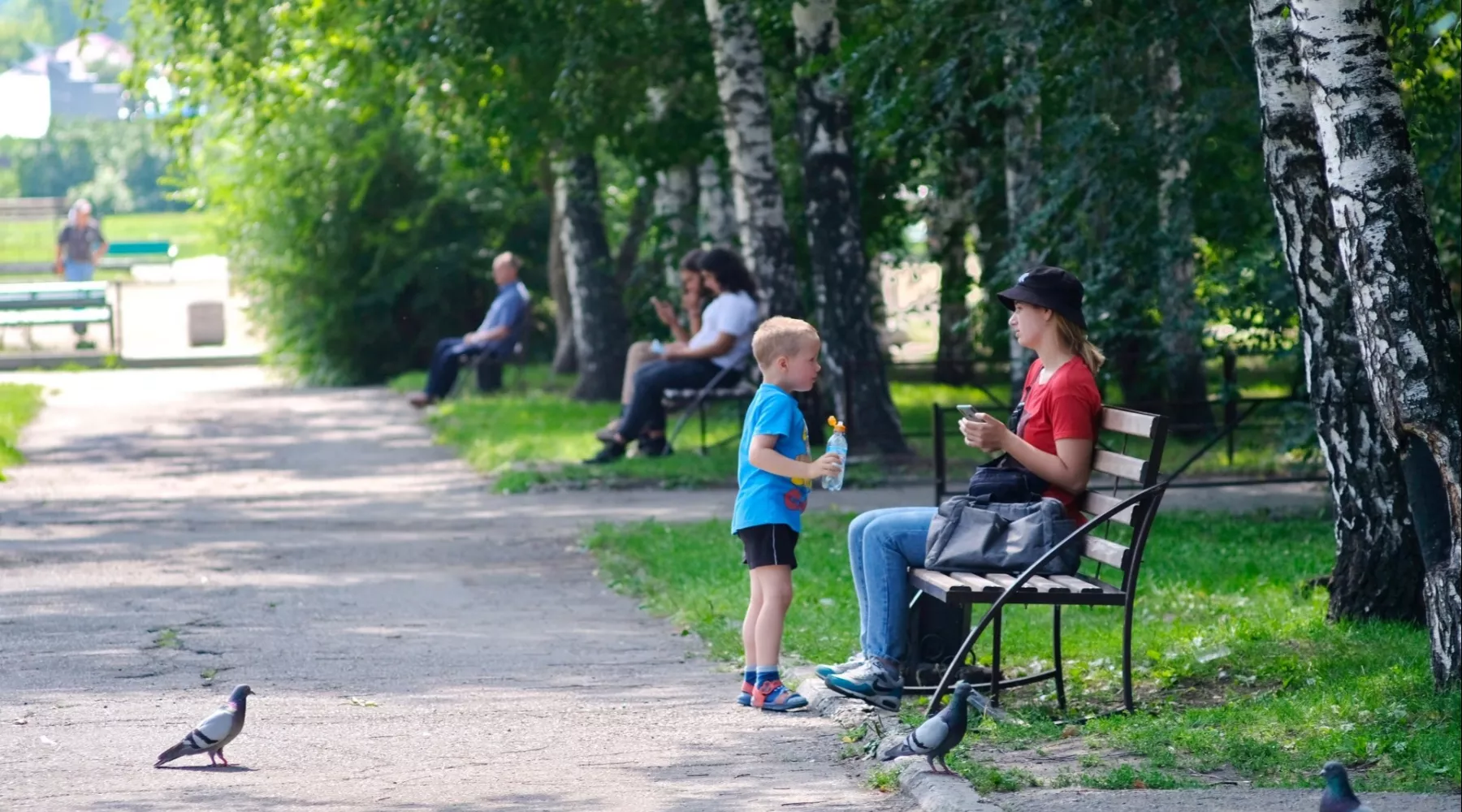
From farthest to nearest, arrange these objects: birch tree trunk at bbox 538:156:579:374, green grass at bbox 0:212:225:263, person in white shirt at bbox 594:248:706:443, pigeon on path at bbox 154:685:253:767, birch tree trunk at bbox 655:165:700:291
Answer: green grass at bbox 0:212:225:263, birch tree trunk at bbox 538:156:579:374, birch tree trunk at bbox 655:165:700:291, person in white shirt at bbox 594:248:706:443, pigeon on path at bbox 154:685:253:767

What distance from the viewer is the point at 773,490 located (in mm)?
7293

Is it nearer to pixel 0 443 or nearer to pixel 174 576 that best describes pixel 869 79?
pixel 174 576

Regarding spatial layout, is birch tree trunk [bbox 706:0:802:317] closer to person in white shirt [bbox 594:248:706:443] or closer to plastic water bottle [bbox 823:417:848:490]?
person in white shirt [bbox 594:248:706:443]

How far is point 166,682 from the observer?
781cm

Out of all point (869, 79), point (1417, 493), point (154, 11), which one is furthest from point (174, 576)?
point (154, 11)

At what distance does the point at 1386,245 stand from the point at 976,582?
1.71 meters

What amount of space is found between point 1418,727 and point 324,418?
16.8 meters

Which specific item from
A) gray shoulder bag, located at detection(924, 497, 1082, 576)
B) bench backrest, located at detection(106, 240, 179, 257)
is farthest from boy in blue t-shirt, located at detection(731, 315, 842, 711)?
bench backrest, located at detection(106, 240, 179, 257)

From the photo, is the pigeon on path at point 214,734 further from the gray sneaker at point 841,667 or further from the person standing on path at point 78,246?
the person standing on path at point 78,246

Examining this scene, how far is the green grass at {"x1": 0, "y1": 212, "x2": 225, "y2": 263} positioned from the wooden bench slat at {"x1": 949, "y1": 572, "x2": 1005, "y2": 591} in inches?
1894

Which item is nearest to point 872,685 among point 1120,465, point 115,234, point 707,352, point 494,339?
point 1120,465

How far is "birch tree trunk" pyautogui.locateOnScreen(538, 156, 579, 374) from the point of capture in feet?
81.4

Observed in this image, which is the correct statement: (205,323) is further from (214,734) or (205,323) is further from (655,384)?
(214,734)

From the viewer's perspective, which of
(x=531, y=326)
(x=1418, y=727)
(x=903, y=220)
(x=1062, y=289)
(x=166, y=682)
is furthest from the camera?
(x=531, y=326)
